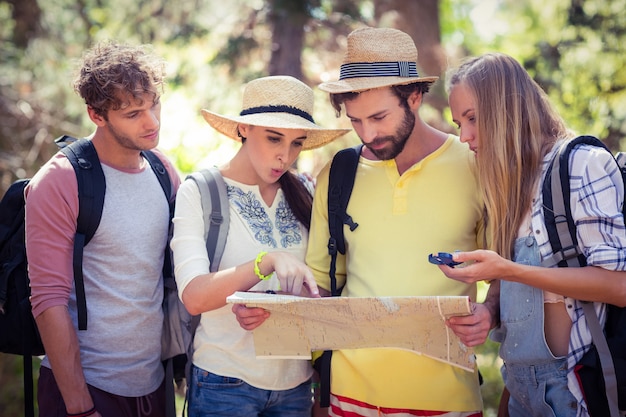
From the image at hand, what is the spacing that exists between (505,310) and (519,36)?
14230 mm

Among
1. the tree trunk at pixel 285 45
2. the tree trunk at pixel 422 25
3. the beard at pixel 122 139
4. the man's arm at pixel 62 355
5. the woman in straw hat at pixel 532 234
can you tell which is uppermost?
the tree trunk at pixel 422 25

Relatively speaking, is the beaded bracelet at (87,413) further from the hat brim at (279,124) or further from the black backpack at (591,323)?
the black backpack at (591,323)

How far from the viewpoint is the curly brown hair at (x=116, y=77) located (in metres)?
3.29

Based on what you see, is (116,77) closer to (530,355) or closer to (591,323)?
(530,355)

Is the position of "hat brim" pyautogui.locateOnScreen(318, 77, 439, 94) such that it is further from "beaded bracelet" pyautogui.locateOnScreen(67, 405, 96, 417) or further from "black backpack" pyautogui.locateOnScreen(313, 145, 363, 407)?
"beaded bracelet" pyautogui.locateOnScreen(67, 405, 96, 417)

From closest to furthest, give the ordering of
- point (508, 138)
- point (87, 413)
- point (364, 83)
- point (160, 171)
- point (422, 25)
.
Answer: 1. point (508, 138)
2. point (87, 413)
3. point (364, 83)
4. point (160, 171)
5. point (422, 25)

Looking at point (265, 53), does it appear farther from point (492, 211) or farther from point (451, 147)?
point (492, 211)

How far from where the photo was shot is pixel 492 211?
285cm

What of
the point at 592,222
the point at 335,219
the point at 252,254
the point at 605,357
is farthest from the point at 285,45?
the point at 605,357

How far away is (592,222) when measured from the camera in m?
2.57

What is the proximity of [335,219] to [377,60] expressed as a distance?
81 cm

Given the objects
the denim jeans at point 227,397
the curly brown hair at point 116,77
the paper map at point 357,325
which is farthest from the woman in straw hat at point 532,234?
the curly brown hair at point 116,77

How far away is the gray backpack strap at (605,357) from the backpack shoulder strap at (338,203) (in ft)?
3.65

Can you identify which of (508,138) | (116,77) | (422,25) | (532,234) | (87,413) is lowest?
(87,413)
